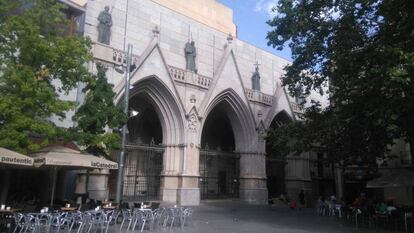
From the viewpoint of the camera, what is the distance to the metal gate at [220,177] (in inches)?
1115

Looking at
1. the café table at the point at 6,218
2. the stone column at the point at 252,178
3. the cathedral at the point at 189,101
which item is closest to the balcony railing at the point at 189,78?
the cathedral at the point at 189,101

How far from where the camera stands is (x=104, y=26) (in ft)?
68.2

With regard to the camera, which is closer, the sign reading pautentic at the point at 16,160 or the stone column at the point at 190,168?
the sign reading pautentic at the point at 16,160

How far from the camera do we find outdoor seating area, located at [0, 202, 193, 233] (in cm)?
933

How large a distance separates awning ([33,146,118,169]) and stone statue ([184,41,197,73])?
13.1m

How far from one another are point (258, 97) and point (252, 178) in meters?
5.80

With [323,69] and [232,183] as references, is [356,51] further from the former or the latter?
[232,183]

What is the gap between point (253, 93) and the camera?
2828 centimetres

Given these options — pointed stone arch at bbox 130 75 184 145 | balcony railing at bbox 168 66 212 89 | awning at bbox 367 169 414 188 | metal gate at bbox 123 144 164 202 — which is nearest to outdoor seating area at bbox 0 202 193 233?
awning at bbox 367 169 414 188

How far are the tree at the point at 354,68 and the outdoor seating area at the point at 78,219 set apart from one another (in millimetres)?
6964

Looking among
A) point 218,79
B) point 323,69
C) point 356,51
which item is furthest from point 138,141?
point 356,51

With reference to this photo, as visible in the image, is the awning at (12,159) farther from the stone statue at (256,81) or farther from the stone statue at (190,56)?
the stone statue at (256,81)

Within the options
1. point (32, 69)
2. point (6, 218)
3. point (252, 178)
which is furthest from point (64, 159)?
point (252, 178)

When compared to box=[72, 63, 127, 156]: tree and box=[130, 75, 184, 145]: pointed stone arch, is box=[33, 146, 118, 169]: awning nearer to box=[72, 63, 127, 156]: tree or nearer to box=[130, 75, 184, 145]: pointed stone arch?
box=[72, 63, 127, 156]: tree
